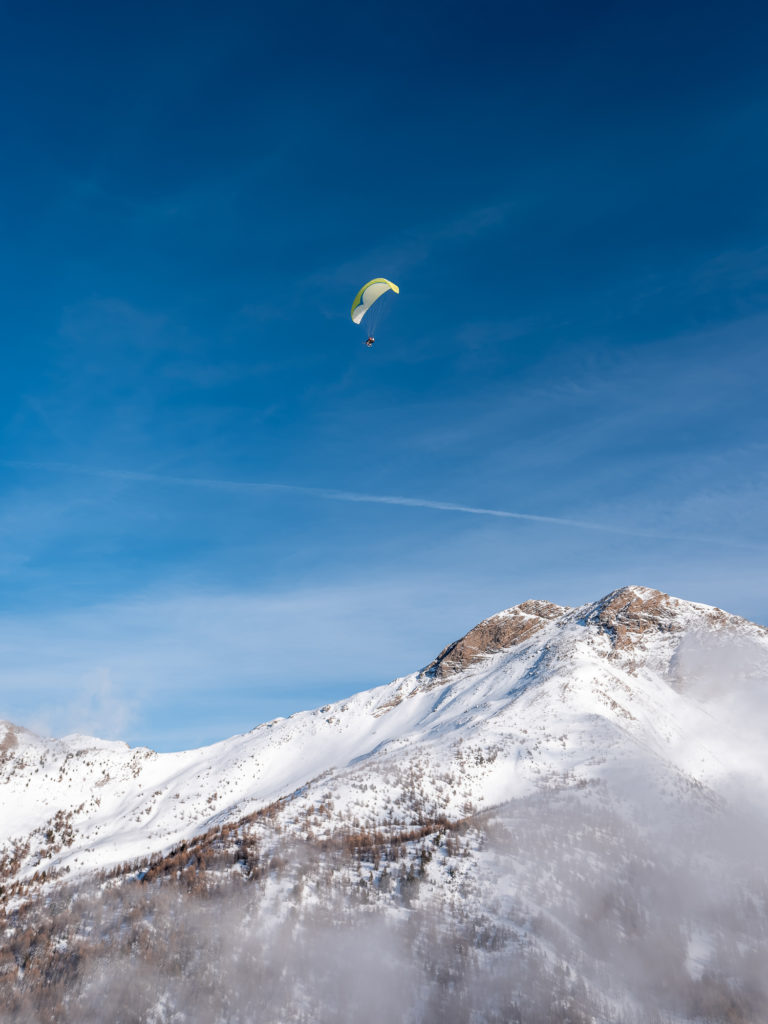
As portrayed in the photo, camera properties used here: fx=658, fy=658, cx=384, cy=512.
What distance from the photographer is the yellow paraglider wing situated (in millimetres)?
53969

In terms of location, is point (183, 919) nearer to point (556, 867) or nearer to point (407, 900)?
point (407, 900)

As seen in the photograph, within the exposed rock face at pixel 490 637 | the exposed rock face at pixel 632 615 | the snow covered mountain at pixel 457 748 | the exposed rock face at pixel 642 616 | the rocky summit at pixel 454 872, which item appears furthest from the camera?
the exposed rock face at pixel 490 637

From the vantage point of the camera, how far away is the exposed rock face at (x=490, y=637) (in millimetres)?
103812

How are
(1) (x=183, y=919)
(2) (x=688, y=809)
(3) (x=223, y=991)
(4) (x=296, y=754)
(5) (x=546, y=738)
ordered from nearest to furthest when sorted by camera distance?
(3) (x=223, y=991)
(1) (x=183, y=919)
(2) (x=688, y=809)
(5) (x=546, y=738)
(4) (x=296, y=754)

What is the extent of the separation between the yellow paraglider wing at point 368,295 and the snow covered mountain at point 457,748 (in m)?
36.8

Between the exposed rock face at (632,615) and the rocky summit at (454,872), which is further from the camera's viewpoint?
the exposed rock face at (632,615)

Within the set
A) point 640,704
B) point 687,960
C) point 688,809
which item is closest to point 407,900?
point 687,960

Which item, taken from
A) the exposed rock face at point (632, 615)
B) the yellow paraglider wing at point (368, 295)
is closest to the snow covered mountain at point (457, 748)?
the exposed rock face at point (632, 615)

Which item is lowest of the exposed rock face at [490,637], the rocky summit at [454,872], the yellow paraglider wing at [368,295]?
the rocky summit at [454,872]

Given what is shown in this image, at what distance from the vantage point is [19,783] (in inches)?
2899

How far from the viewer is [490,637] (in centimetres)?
10856

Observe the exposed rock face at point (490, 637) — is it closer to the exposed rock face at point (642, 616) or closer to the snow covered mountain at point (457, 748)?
the snow covered mountain at point (457, 748)

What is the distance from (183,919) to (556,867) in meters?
19.5

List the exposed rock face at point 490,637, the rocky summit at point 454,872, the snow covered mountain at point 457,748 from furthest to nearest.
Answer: the exposed rock face at point 490,637 → the snow covered mountain at point 457,748 → the rocky summit at point 454,872
